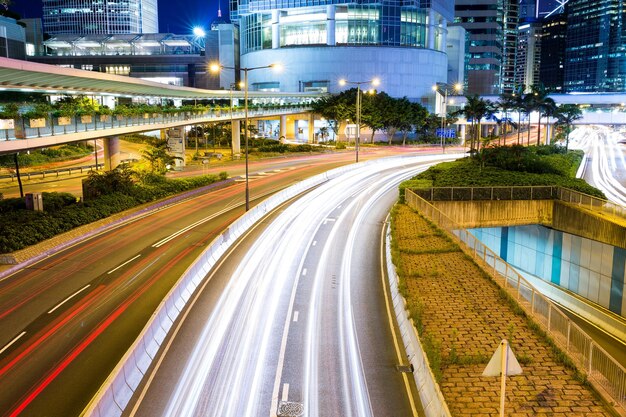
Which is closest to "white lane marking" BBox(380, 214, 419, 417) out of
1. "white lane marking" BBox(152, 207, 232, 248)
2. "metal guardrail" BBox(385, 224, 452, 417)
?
"metal guardrail" BBox(385, 224, 452, 417)

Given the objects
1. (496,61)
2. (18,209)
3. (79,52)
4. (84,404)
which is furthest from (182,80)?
(84,404)

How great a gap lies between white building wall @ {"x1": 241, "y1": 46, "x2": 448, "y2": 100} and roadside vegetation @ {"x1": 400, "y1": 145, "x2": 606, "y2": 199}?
70.2 meters

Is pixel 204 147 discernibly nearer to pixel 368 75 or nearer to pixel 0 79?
pixel 368 75

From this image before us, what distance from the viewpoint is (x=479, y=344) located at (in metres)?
17.4

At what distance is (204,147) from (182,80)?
5425 centimetres

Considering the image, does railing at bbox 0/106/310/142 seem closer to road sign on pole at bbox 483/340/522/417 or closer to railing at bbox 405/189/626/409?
railing at bbox 405/189/626/409

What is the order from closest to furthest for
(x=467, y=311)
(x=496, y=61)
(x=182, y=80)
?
(x=467, y=311), (x=182, y=80), (x=496, y=61)

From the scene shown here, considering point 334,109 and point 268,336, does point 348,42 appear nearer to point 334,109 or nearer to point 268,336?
point 334,109

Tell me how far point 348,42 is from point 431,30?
21.8 meters

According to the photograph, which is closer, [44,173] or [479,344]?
[479,344]

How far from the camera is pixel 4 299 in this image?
2277 cm

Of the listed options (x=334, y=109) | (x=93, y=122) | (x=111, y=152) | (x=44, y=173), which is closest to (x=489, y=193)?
(x=93, y=122)

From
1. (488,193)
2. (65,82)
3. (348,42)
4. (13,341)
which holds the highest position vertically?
(348,42)

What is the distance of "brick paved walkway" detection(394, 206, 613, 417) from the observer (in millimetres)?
13984
